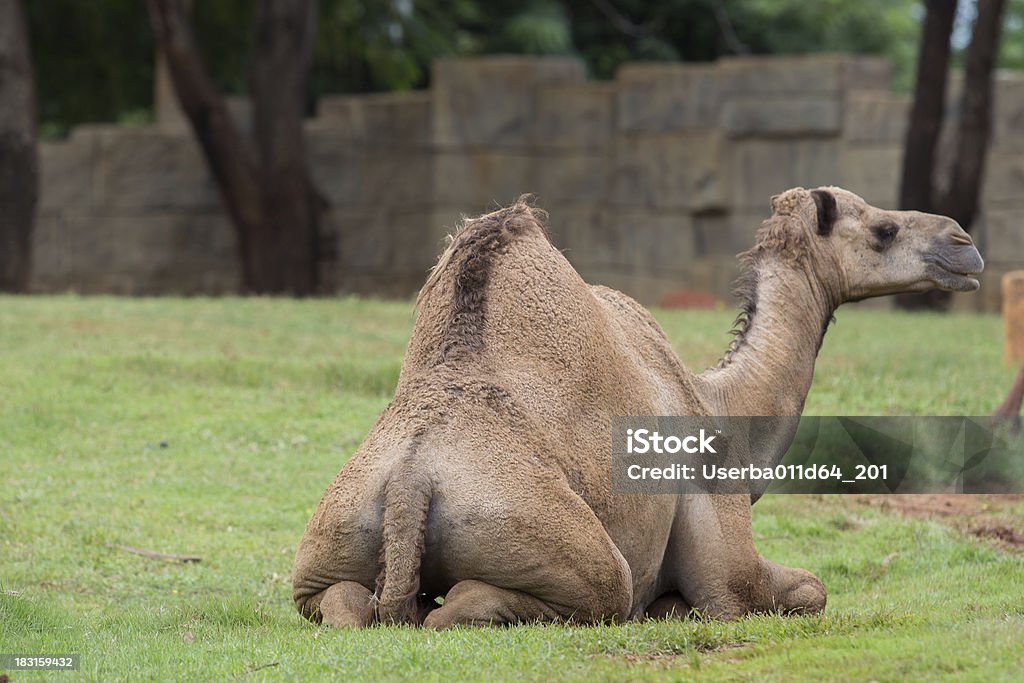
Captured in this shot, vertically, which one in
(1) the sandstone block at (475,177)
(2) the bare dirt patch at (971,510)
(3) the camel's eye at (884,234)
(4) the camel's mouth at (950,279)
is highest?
(3) the camel's eye at (884,234)

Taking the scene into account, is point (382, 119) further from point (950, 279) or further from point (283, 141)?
point (950, 279)

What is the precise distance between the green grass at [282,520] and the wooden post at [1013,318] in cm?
19

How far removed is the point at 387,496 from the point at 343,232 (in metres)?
17.6

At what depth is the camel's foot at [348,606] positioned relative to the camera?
18.9ft

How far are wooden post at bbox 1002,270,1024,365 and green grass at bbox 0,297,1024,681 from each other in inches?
7.6

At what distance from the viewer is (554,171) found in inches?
890

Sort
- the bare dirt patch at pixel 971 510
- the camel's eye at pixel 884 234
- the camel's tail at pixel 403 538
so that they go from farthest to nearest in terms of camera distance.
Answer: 1. the bare dirt patch at pixel 971 510
2. the camel's eye at pixel 884 234
3. the camel's tail at pixel 403 538

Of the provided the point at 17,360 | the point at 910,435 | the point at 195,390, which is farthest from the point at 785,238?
the point at 17,360

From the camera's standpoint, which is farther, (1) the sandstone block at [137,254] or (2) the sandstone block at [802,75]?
(1) the sandstone block at [137,254]

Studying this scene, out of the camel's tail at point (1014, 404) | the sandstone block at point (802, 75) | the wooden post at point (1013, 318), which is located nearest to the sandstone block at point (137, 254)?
the sandstone block at point (802, 75)

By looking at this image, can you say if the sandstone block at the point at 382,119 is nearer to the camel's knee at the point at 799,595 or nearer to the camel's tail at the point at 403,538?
the camel's knee at the point at 799,595

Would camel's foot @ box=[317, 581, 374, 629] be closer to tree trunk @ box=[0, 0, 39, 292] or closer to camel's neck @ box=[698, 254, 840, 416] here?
camel's neck @ box=[698, 254, 840, 416]

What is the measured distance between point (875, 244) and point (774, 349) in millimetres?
691

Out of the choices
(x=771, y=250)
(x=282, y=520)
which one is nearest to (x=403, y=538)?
(x=771, y=250)
